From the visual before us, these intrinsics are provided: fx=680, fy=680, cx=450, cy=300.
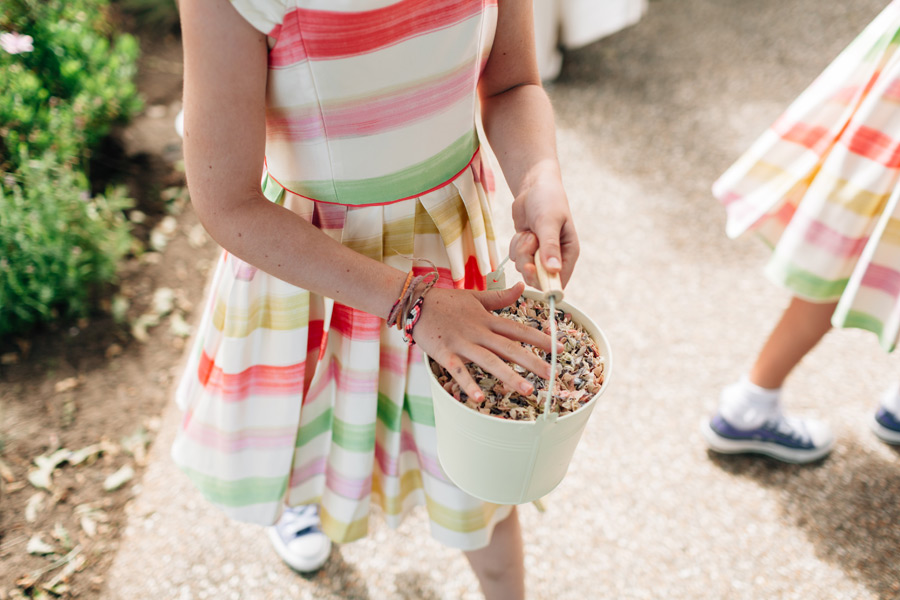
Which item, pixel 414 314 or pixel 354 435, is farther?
pixel 354 435

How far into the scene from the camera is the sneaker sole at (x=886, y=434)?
1.89 meters

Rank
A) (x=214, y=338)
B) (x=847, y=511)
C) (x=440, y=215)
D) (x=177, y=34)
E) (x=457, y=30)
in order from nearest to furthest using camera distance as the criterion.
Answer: (x=457, y=30) → (x=440, y=215) → (x=214, y=338) → (x=847, y=511) → (x=177, y=34)

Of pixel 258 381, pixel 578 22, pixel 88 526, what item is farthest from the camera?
pixel 578 22

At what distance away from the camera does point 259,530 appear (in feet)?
5.73

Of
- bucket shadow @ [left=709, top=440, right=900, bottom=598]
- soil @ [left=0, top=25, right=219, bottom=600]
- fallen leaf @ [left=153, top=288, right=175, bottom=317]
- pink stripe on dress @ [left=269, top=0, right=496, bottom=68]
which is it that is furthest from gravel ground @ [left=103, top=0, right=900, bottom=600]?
pink stripe on dress @ [left=269, top=0, right=496, bottom=68]

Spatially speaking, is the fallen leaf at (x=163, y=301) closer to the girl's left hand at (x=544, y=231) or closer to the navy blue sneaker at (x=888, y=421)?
the girl's left hand at (x=544, y=231)

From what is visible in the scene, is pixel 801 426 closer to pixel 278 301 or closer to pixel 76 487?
pixel 278 301

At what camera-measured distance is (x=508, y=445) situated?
0.89m

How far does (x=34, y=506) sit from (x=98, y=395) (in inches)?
14.8

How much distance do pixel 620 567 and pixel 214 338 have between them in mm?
1110

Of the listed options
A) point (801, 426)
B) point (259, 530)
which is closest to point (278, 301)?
point (259, 530)

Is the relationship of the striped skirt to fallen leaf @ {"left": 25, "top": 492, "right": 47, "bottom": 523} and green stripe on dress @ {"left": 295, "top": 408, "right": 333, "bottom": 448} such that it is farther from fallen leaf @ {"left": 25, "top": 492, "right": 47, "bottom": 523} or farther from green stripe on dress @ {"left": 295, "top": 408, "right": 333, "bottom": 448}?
fallen leaf @ {"left": 25, "top": 492, "right": 47, "bottom": 523}

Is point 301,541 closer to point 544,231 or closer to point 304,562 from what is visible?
point 304,562

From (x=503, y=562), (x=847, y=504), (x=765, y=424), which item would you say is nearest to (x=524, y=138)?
(x=503, y=562)
